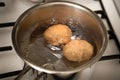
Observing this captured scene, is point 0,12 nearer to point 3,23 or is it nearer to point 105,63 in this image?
point 3,23

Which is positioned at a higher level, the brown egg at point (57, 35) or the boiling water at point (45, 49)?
the brown egg at point (57, 35)

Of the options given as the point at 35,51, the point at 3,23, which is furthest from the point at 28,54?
the point at 3,23
